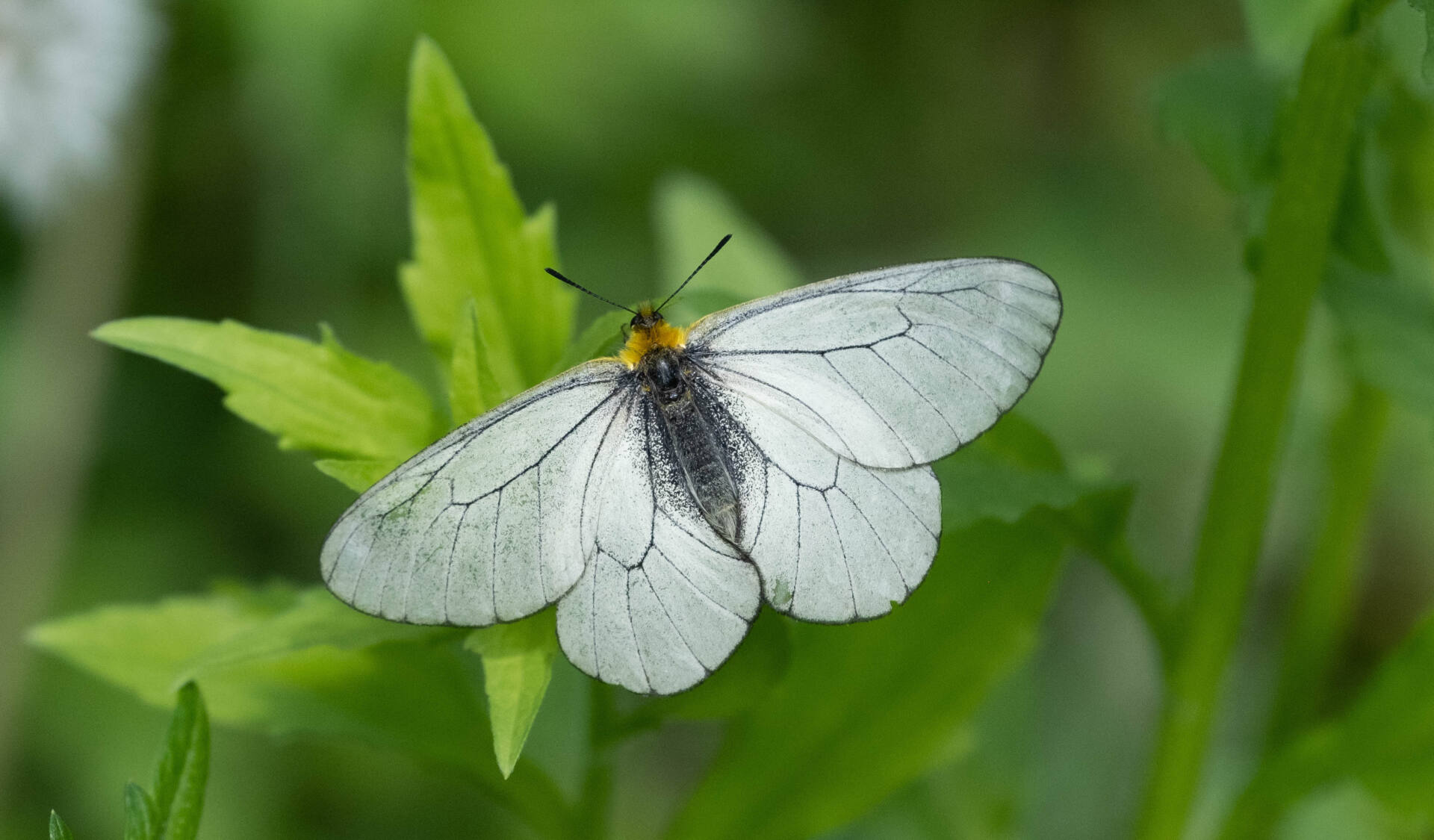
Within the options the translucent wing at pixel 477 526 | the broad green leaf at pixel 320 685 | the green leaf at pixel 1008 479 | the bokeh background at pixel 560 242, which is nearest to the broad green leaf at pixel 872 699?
the green leaf at pixel 1008 479

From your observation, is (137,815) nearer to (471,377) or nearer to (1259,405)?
(471,377)

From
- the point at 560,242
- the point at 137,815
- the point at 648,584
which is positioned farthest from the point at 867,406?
the point at 560,242

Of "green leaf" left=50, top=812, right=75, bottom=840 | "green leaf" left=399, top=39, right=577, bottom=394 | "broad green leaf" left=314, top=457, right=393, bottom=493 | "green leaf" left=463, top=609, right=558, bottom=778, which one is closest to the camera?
"green leaf" left=50, top=812, right=75, bottom=840

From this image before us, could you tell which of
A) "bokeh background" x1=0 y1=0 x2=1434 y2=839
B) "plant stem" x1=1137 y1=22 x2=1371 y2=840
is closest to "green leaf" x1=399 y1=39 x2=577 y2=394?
"plant stem" x1=1137 y1=22 x2=1371 y2=840

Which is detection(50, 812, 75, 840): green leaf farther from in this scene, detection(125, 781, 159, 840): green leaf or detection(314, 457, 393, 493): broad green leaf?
detection(314, 457, 393, 493): broad green leaf

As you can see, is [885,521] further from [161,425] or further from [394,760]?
[161,425]

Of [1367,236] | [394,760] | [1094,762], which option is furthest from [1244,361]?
[394,760]
